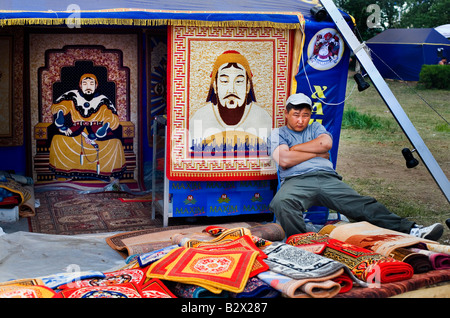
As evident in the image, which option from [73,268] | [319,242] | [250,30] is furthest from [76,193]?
[319,242]

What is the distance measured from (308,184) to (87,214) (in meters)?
2.36

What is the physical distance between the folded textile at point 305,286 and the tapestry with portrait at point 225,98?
225 centimetres

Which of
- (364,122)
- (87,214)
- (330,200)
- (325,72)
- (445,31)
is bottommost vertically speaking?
(87,214)

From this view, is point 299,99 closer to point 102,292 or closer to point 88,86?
point 88,86

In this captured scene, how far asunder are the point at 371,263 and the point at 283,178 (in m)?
1.81

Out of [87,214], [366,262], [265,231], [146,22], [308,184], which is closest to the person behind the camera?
[366,262]

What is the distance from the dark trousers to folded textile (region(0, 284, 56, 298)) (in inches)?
91.2

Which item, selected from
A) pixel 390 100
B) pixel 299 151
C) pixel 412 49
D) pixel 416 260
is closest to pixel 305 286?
pixel 416 260

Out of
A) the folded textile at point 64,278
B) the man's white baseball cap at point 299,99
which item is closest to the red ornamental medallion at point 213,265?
the folded textile at point 64,278

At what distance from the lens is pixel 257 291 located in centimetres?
316

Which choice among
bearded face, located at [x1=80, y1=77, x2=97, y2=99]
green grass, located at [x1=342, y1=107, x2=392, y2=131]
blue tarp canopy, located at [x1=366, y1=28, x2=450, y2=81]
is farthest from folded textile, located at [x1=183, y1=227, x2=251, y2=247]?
blue tarp canopy, located at [x1=366, y1=28, x2=450, y2=81]

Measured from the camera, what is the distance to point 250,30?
5.34m

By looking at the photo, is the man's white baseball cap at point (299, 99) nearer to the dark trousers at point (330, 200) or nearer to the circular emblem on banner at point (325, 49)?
the circular emblem on banner at point (325, 49)
